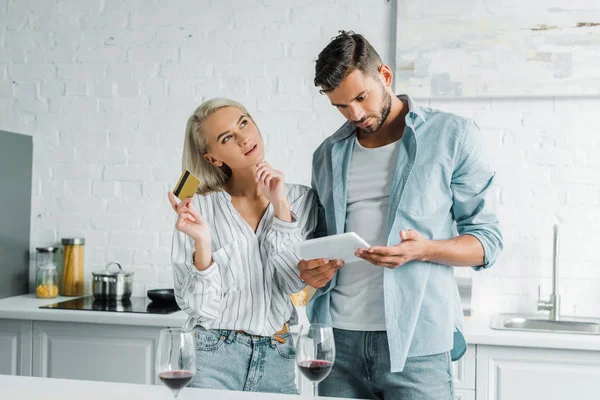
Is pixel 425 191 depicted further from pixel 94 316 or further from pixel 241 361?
pixel 94 316

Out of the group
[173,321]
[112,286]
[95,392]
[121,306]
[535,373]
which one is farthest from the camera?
[112,286]

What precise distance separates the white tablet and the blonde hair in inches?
17.1

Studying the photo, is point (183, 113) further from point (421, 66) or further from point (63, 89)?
point (421, 66)

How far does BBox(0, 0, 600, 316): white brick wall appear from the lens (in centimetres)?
322

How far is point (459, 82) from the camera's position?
10.8ft

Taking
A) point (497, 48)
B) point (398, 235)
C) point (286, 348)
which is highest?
point (497, 48)

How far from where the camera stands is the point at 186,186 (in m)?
1.92

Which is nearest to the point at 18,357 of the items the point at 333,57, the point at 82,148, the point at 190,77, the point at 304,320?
the point at 82,148

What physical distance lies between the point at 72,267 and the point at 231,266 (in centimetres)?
195

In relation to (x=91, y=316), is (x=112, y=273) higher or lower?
higher

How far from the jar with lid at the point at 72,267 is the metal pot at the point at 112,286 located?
0.91 feet

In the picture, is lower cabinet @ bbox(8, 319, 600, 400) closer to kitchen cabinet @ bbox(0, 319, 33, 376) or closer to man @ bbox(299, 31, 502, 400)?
kitchen cabinet @ bbox(0, 319, 33, 376)

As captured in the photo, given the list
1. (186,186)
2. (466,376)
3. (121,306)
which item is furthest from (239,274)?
(121,306)

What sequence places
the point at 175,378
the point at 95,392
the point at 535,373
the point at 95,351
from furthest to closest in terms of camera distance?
the point at 95,351 < the point at 535,373 < the point at 95,392 < the point at 175,378
